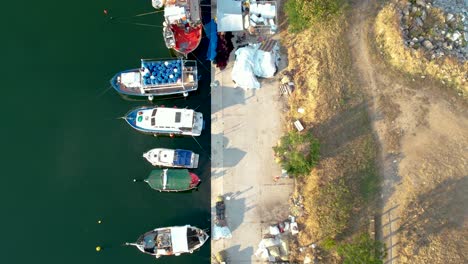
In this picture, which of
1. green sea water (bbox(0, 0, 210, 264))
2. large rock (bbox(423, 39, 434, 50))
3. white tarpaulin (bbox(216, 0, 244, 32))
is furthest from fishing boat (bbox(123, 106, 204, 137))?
large rock (bbox(423, 39, 434, 50))

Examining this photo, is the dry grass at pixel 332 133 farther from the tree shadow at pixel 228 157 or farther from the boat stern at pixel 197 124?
the boat stern at pixel 197 124

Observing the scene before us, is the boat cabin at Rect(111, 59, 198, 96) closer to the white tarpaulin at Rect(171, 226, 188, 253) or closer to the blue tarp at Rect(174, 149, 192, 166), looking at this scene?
the blue tarp at Rect(174, 149, 192, 166)

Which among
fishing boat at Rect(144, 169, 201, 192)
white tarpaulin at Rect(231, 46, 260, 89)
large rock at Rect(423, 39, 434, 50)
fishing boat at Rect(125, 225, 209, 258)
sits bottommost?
fishing boat at Rect(125, 225, 209, 258)

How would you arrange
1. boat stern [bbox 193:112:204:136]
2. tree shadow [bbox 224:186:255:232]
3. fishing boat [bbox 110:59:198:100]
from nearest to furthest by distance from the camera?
tree shadow [bbox 224:186:255:232] < boat stern [bbox 193:112:204:136] < fishing boat [bbox 110:59:198:100]

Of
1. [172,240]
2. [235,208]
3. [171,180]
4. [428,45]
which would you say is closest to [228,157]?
[235,208]

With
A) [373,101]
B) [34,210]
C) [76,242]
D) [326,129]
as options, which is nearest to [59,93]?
[34,210]

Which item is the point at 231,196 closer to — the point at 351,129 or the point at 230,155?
the point at 230,155
